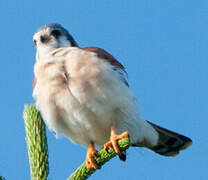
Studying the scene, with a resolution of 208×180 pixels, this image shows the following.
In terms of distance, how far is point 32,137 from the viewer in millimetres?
3027

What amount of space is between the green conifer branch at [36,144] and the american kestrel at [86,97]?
752mm

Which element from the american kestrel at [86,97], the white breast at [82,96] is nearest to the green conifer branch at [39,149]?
the american kestrel at [86,97]

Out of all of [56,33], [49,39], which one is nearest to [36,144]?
[49,39]

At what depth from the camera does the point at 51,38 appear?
16.1 ft

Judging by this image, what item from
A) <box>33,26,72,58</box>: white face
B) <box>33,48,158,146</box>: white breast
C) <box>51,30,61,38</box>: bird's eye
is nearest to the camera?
<box>33,48,158,146</box>: white breast

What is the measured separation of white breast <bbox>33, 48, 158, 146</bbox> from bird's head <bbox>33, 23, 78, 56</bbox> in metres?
0.45

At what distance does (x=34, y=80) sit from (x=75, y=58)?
60 centimetres

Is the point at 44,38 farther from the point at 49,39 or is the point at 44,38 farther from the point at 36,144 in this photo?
the point at 36,144

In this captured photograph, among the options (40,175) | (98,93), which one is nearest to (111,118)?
(98,93)

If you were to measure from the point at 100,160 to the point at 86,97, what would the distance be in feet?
2.59

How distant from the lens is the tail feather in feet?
17.2

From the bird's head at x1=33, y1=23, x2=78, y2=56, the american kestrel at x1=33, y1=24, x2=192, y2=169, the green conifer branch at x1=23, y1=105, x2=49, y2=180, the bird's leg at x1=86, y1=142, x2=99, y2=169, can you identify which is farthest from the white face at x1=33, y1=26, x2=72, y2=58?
the green conifer branch at x1=23, y1=105, x2=49, y2=180

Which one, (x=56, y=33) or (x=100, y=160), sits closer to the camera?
(x=100, y=160)

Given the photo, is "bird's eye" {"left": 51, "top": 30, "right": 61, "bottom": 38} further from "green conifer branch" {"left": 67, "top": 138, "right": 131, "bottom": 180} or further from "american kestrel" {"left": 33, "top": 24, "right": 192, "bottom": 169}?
"green conifer branch" {"left": 67, "top": 138, "right": 131, "bottom": 180}
